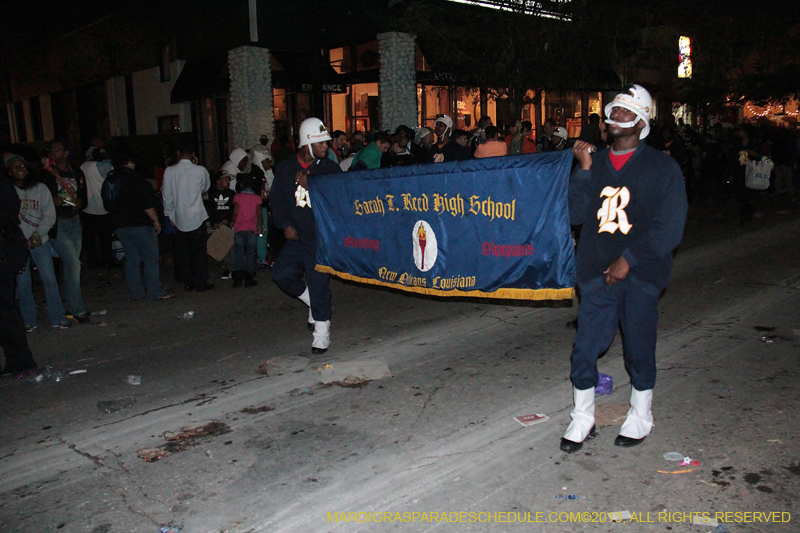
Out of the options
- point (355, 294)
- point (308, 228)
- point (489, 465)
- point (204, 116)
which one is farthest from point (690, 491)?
point (204, 116)

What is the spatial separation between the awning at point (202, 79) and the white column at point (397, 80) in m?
5.22

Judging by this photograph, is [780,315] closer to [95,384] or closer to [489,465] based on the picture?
[489,465]

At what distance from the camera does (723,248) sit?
11.5m

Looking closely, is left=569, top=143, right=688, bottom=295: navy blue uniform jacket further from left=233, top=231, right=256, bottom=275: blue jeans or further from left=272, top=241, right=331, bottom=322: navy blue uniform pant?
left=233, top=231, right=256, bottom=275: blue jeans

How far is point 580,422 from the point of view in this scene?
14.0ft

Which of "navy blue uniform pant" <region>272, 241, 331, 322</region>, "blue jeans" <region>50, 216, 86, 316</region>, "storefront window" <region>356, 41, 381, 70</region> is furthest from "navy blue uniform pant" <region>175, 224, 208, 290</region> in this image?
"storefront window" <region>356, 41, 381, 70</region>

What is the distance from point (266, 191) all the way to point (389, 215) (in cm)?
566

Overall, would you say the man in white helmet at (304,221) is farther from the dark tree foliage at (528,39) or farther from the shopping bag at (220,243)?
the dark tree foliage at (528,39)

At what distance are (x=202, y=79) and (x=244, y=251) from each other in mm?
15134

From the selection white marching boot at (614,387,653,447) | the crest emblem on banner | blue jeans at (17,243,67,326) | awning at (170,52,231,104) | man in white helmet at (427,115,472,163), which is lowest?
white marching boot at (614,387,653,447)

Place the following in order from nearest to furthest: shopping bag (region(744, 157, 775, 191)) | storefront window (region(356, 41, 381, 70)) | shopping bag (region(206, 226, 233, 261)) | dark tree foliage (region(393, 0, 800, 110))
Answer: shopping bag (region(206, 226, 233, 261)) < shopping bag (region(744, 157, 775, 191)) < dark tree foliage (region(393, 0, 800, 110)) < storefront window (region(356, 41, 381, 70))

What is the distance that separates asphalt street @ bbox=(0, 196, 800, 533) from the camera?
365cm

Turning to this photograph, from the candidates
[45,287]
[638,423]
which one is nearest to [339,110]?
[45,287]

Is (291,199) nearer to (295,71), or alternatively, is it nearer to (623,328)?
(623,328)
